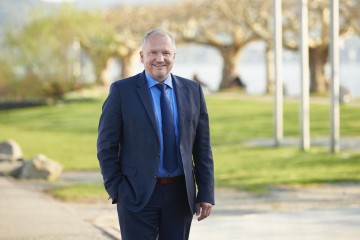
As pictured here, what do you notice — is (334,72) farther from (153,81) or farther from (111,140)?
(111,140)

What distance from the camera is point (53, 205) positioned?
41.1ft

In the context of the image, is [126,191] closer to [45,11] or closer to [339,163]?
[339,163]

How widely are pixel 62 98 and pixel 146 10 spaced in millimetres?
28984

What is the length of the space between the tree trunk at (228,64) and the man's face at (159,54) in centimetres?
5697

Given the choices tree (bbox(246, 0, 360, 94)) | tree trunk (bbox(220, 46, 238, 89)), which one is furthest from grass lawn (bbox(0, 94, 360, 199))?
tree trunk (bbox(220, 46, 238, 89))

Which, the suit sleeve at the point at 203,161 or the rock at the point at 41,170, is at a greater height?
the suit sleeve at the point at 203,161

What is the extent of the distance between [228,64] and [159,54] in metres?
58.7

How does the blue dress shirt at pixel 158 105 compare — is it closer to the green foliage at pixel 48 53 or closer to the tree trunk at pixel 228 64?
the green foliage at pixel 48 53

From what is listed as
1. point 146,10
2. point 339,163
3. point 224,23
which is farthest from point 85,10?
point 339,163

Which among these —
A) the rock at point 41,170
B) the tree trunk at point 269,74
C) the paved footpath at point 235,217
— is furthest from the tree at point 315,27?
the paved footpath at point 235,217

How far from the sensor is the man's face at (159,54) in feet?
18.3

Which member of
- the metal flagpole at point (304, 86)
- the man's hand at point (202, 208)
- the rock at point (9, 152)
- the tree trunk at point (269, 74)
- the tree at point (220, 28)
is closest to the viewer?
the man's hand at point (202, 208)

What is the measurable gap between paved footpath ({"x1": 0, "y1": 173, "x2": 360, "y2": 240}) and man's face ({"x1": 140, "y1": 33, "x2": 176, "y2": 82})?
3.75 metres

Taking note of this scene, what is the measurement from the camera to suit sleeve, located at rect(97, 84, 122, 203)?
18.5 ft
